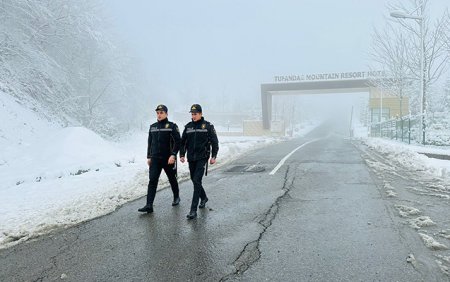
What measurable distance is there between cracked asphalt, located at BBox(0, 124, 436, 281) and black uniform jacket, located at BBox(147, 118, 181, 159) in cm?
107

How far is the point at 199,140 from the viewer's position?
6289 millimetres

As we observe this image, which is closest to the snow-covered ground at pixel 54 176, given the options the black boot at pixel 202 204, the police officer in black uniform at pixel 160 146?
the police officer in black uniform at pixel 160 146

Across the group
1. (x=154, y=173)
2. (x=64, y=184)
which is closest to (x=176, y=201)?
(x=154, y=173)

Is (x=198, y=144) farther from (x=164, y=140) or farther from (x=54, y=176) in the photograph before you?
(x=54, y=176)

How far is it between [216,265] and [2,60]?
21.2 meters

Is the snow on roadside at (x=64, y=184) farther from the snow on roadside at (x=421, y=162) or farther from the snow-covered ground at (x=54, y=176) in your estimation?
the snow on roadside at (x=421, y=162)

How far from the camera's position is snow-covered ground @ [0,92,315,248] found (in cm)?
613

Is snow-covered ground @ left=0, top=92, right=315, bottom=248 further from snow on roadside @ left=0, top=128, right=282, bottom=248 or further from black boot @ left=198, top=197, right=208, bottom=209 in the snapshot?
black boot @ left=198, top=197, right=208, bottom=209

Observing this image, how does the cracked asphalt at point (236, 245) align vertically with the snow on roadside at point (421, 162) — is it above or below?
below

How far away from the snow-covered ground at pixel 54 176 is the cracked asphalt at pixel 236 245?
2.16 feet

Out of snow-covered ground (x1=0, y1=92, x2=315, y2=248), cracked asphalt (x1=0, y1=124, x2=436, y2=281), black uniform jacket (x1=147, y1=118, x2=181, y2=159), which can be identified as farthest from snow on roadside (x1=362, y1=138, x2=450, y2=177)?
black uniform jacket (x1=147, y1=118, x2=181, y2=159)

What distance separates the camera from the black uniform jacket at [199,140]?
6266 mm

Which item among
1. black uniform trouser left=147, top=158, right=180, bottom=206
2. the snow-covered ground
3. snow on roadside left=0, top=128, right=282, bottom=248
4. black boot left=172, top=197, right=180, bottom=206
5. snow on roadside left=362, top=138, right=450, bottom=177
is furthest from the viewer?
snow on roadside left=362, top=138, right=450, bottom=177

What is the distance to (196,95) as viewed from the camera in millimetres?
125250
